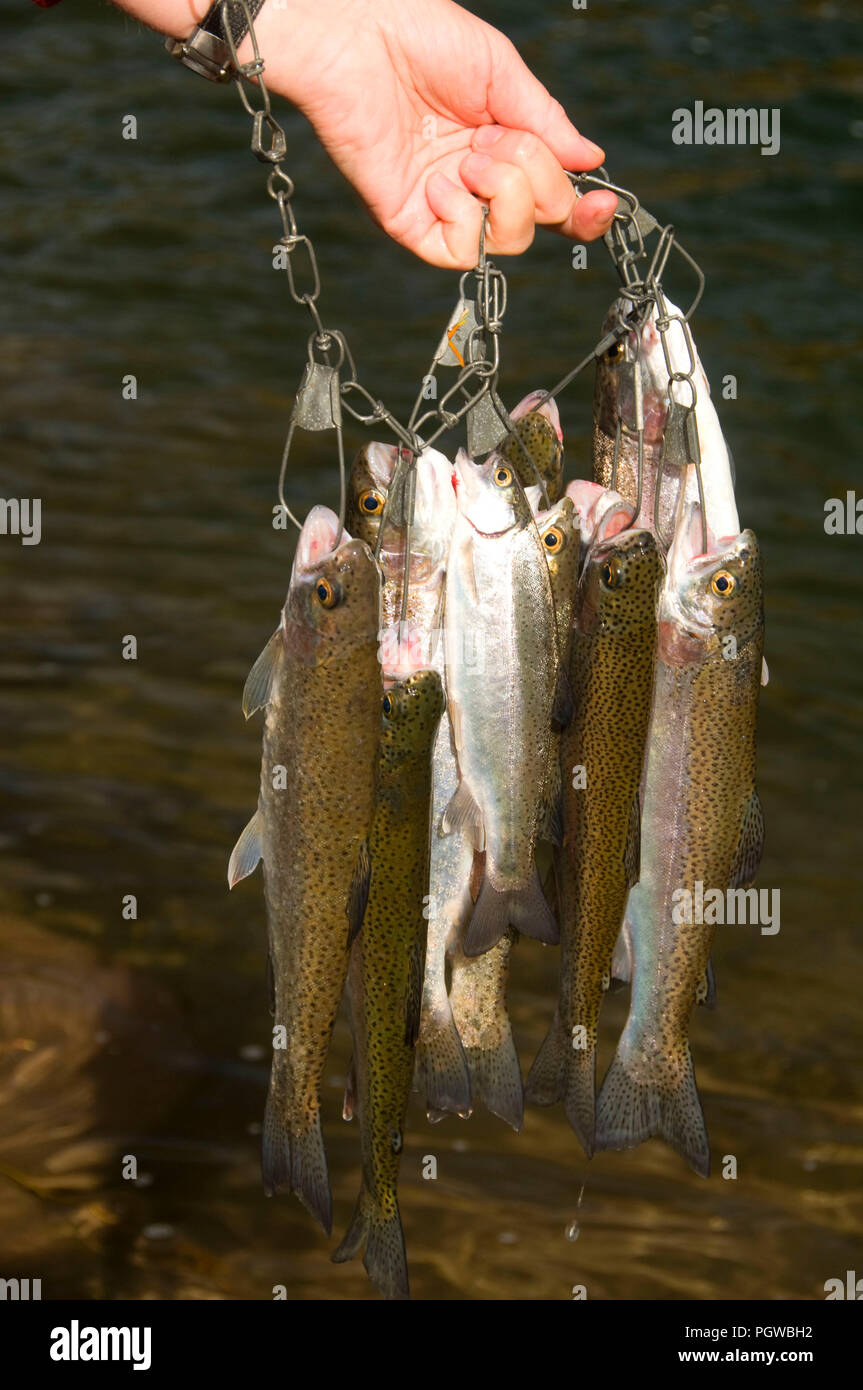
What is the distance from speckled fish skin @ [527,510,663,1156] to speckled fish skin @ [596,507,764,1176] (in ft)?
0.21

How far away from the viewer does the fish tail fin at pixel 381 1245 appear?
3717mm

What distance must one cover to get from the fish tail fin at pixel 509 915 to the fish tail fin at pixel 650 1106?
0.45 metres

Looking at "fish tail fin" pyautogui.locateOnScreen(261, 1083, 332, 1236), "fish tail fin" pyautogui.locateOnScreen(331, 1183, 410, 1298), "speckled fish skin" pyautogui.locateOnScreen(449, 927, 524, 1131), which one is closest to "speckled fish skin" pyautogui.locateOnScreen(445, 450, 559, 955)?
"speckled fish skin" pyautogui.locateOnScreen(449, 927, 524, 1131)

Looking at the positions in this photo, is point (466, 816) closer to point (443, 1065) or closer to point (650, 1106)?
point (443, 1065)

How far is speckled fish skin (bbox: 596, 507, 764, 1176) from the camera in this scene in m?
3.46

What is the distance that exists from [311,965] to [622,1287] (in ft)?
8.82

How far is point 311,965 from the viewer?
3469 mm

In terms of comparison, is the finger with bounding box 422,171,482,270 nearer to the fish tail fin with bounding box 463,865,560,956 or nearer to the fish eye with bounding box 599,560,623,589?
the fish eye with bounding box 599,560,623,589

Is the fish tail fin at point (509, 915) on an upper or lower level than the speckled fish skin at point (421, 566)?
lower

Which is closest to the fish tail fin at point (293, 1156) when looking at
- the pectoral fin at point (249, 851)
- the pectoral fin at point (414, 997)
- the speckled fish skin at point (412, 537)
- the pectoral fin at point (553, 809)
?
the pectoral fin at point (414, 997)

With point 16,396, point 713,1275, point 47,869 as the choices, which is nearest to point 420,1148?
point 713,1275

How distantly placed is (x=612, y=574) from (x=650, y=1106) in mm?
1297

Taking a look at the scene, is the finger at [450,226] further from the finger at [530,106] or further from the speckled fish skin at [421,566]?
the speckled fish skin at [421,566]
